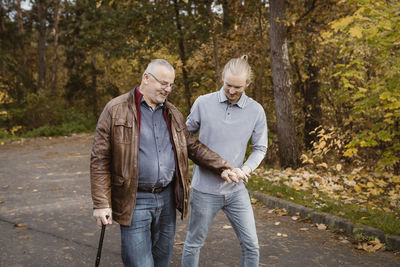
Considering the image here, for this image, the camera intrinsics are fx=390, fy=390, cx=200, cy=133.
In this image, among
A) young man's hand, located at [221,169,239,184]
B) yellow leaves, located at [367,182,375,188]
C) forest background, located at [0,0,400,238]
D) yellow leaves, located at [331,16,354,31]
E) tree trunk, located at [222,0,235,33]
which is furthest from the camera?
tree trunk, located at [222,0,235,33]

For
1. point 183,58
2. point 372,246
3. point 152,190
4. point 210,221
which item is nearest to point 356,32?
point 372,246

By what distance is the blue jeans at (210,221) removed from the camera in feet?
10.6

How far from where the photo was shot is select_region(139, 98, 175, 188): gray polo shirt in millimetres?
2838

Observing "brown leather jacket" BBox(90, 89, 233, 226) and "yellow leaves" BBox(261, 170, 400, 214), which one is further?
"yellow leaves" BBox(261, 170, 400, 214)

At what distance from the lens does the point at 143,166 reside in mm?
2820

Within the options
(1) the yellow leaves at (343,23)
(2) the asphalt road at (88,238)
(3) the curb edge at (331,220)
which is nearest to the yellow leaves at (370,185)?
(3) the curb edge at (331,220)

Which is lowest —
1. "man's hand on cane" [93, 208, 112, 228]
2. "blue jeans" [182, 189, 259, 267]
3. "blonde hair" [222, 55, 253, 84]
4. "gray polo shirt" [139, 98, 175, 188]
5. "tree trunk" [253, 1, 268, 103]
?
"blue jeans" [182, 189, 259, 267]

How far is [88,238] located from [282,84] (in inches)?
250

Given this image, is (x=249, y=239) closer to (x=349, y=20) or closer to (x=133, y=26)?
(x=349, y=20)

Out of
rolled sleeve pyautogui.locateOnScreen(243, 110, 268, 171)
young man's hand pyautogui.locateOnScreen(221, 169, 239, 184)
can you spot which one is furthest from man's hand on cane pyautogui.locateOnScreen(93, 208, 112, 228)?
rolled sleeve pyautogui.locateOnScreen(243, 110, 268, 171)

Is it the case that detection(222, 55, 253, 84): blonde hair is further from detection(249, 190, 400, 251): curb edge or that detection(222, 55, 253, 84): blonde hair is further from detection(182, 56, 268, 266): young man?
detection(249, 190, 400, 251): curb edge

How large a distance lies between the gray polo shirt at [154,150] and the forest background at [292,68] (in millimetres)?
3908

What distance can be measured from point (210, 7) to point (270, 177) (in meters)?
6.94

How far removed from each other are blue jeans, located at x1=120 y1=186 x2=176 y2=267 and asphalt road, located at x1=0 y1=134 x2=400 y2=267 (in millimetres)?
1476
